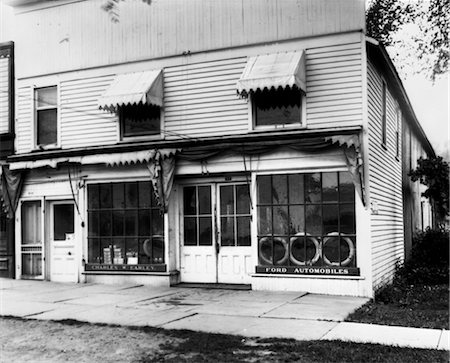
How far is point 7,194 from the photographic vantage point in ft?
51.2

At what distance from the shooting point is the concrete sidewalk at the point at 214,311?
26.1 ft

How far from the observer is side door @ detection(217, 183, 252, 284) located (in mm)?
13195

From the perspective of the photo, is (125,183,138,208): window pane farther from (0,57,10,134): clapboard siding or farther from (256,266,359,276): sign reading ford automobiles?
(0,57,10,134): clapboard siding

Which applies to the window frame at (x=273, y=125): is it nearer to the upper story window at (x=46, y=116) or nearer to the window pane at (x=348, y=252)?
the window pane at (x=348, y=252)

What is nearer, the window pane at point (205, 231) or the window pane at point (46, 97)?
the window pane at point (205, 231)

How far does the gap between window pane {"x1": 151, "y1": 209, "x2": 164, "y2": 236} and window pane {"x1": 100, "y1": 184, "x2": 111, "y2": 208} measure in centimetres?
138

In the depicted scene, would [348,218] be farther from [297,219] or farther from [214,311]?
[214,311]

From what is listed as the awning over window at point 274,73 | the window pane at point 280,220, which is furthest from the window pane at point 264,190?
the awning over window at point 274,73

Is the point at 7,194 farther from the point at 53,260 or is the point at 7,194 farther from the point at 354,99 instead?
the point at 354,99

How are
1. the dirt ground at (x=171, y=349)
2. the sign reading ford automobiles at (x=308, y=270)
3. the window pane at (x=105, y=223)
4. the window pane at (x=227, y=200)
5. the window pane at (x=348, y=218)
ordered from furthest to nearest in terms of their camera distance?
the window pane at (x=105, y=223)
the window pane at (x=227, y=200)
the window pane at (x=348, y=218)
the sign reading ford automobiles at (x=308, y=270)
the dirt ground at (x=171, y=349)

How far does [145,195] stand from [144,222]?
684 millimetres

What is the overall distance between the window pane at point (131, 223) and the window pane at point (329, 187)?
490 cm

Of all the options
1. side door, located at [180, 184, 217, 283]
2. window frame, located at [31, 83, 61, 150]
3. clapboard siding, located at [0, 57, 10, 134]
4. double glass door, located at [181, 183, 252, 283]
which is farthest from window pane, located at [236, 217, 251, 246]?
clapboard siding, located at [0, 57, 10, 134]

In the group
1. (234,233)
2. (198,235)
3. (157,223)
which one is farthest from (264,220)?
(157,223)
